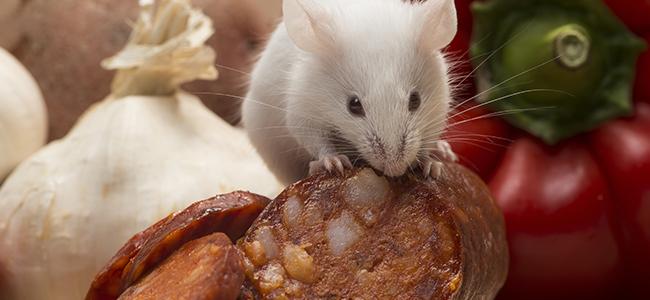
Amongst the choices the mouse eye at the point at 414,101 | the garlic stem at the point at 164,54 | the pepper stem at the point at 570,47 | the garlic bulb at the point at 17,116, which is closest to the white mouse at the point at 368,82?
the mouse eye at the point at 414,101

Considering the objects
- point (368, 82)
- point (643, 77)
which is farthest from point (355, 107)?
point (643, 77)

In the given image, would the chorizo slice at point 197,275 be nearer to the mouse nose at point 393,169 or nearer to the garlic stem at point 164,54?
the mouse nose at point 393,169

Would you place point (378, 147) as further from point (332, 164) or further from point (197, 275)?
point (197, 275)

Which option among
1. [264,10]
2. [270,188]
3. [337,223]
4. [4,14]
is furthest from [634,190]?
[4,14]

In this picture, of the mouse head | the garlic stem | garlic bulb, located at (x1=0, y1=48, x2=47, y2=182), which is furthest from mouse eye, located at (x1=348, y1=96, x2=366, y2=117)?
garlic bulb, located at (x1=0, y1=48, x2=47, y2=182)

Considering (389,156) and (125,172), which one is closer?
(389,156)

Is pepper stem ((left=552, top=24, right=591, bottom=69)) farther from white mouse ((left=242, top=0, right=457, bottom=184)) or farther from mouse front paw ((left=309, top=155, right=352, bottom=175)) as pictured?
mouse front paw ((left=309, top=155, right=352, bottom=175))
